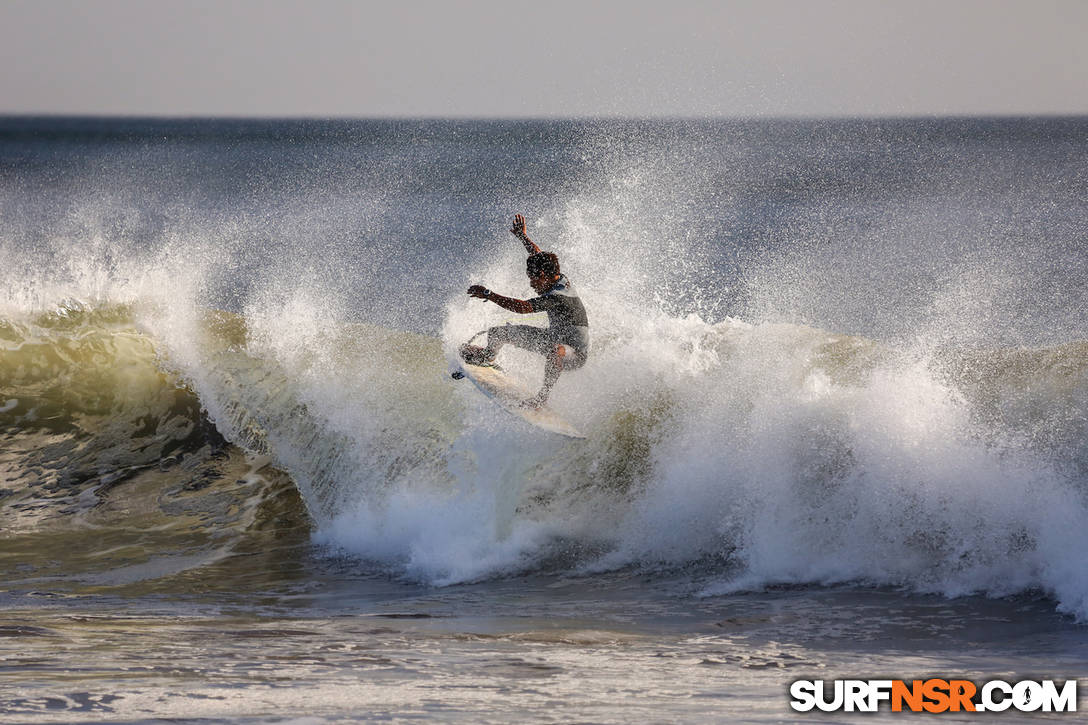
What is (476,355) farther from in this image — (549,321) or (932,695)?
(932,695)

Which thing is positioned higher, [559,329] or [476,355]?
[559,329]

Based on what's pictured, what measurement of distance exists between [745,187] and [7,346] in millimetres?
36291

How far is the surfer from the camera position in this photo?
10.1 meters

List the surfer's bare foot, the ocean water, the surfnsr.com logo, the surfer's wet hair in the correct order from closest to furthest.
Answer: the surfnsr.com logo → the ocean water → the surfer's wet hair → the surfer's bare foot

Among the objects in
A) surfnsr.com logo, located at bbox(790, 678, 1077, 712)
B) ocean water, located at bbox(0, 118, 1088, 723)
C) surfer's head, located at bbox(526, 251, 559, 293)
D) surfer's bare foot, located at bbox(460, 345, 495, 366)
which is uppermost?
surfer's head, located at bbox(526, 251, 559, 293)

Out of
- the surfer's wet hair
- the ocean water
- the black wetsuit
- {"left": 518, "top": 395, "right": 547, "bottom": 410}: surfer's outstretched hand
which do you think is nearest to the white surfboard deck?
{"left": 518, "top": 395, "right": 547, "bottom": 410}: surfer's outstretched hand

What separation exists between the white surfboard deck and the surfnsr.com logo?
435 centimetres

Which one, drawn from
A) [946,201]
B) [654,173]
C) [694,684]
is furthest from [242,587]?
[654,173]

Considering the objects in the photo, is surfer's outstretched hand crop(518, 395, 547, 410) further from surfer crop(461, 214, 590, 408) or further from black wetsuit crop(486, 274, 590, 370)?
black wetsuit crop(486, 274, 590, 370)

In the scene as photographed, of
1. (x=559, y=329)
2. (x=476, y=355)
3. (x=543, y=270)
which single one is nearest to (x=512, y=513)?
(x=476, y=355)

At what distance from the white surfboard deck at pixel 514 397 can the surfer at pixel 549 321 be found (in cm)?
10

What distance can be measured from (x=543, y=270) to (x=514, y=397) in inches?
51.1

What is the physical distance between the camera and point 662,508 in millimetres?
9984

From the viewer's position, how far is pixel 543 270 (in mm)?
10070
